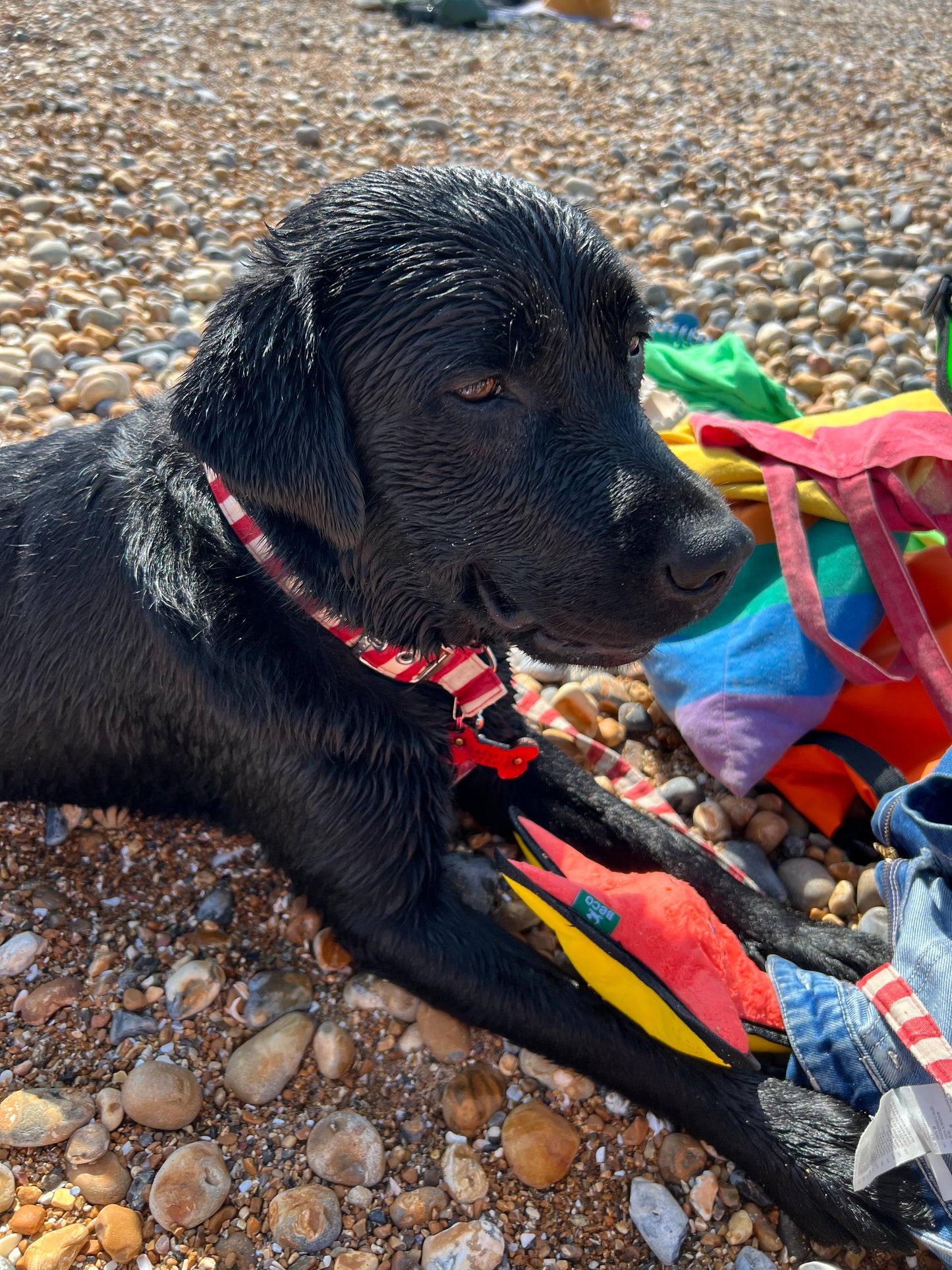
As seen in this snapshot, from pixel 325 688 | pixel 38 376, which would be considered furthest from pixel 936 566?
pixel 38 376

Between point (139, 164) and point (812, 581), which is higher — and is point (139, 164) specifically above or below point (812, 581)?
above

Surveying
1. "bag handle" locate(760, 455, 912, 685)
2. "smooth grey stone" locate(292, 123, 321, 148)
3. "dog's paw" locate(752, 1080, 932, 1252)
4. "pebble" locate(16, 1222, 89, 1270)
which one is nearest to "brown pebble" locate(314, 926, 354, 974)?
"pebble" locate(16, 1222, 89, 1270)

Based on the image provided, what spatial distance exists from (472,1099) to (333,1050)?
0.35 meters

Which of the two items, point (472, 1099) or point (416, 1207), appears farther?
point (472, 1099)

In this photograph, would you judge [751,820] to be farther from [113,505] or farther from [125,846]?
[113,505]

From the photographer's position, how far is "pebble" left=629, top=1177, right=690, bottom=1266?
6.48 feet

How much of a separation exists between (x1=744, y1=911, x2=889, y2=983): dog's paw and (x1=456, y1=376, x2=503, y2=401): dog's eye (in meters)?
1.57

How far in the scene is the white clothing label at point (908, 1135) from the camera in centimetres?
184

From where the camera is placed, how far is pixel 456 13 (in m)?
10.0

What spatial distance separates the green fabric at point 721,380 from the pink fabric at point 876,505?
2.28 feet

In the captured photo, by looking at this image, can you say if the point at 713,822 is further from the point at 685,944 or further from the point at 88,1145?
the point at 88,1145

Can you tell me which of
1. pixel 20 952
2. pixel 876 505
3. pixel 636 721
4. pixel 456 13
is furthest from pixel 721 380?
pixel 456 13

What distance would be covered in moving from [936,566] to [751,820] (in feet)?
3.19

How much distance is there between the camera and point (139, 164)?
592 centimetres
